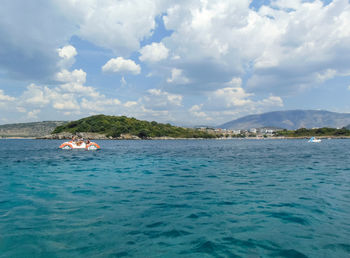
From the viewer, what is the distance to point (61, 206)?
38.3ft

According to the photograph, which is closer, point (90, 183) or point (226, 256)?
point (226, 256)

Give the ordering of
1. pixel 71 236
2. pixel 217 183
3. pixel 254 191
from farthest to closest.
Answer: pixel 217 183 < pixel 254 191 < pixel 71 236

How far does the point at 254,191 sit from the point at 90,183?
12.0 meters

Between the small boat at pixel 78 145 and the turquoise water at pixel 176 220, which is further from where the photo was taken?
the small boat at pixel 78 145

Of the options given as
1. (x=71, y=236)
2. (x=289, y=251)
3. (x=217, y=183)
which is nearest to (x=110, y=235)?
(x=71, y=236)

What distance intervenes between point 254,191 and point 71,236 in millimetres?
10922

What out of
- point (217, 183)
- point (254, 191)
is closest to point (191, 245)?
point (254, 191)

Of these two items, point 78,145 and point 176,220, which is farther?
point 78,145

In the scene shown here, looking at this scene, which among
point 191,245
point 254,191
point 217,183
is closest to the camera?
point 191,245

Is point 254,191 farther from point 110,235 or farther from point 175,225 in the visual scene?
point 110,235

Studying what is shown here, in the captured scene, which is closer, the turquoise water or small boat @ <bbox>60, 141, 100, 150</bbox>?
the turquoise water

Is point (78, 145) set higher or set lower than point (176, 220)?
higher

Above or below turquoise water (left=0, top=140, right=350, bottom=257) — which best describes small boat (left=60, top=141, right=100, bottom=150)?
above

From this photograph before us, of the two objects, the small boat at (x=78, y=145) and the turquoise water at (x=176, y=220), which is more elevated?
the small boat at (x=78, y=145)
